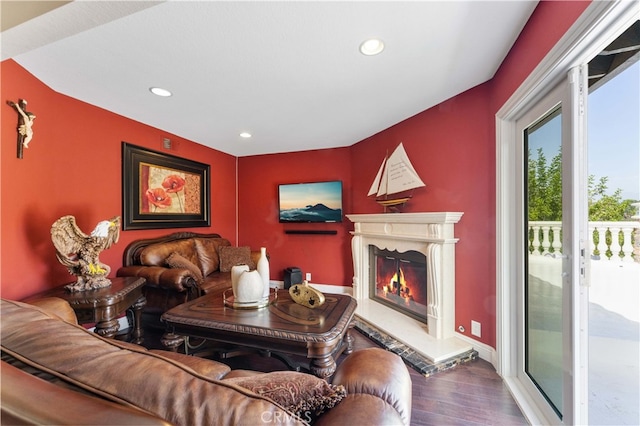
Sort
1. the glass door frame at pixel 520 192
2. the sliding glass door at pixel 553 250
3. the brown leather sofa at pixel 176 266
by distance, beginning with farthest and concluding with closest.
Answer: the brown leather sofa at pixel 176 266, the sliding glass door at pixel 553 250, the glass door frame at pixel 520 192

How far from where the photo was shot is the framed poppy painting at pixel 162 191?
9.33ft

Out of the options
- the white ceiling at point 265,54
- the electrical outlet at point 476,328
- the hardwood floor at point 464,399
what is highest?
the white ceiling at point 265,54

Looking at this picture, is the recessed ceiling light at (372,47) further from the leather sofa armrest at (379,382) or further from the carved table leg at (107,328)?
the carved table leg at (107,328)

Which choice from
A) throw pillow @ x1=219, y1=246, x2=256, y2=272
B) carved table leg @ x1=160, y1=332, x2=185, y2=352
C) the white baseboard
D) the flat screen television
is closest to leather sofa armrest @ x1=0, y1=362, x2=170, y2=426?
carved table leg @ x1=160, y1=332, x2=185, y2=352

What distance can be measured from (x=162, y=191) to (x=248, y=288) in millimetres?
2207

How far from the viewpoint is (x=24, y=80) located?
186cm

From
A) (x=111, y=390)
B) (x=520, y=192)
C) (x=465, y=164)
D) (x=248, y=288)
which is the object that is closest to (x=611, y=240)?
(x=520, y=192)

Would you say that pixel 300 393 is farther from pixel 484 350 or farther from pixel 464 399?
pixel 484 350

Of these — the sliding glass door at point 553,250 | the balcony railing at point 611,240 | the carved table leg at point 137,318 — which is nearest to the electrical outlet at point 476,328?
the sliding glass door at point 553,250

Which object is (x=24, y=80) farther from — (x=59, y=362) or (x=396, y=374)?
(x=396, y=374)

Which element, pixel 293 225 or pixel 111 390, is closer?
pixel 111 390

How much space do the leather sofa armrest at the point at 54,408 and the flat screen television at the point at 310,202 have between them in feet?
11.5

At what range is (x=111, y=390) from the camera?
1.62 ft

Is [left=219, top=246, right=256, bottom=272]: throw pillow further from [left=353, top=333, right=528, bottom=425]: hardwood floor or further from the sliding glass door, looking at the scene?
the sliding glass door
